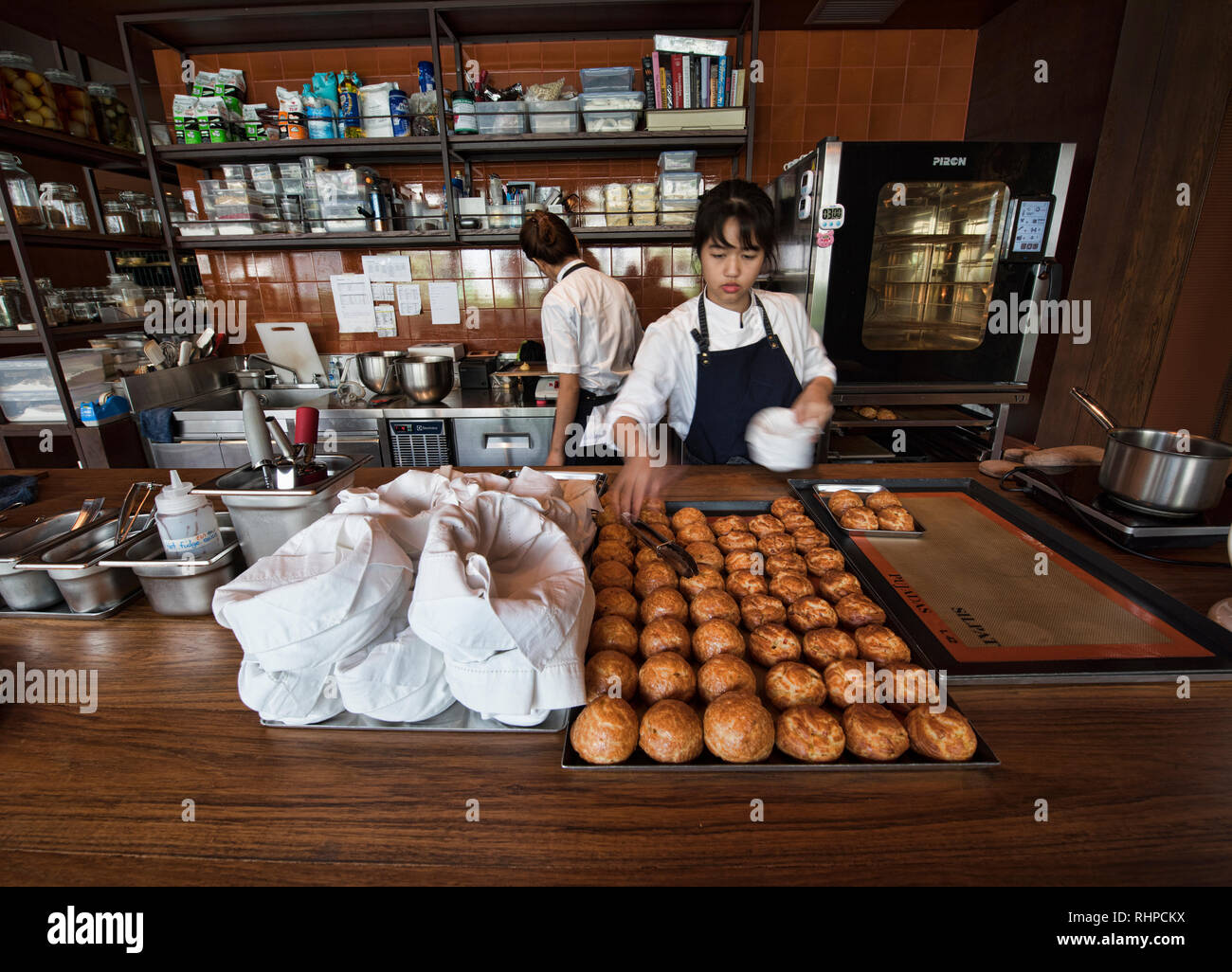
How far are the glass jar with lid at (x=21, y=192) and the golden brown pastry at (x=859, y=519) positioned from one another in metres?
3.97

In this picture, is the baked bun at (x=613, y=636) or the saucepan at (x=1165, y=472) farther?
the saucepan at (x=1165, y=472)

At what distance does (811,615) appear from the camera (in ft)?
3.38

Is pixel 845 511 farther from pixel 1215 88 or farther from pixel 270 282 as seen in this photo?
pixel 270 282

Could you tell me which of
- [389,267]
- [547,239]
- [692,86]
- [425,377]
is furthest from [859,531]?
[389,267]

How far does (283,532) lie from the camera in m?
1.09

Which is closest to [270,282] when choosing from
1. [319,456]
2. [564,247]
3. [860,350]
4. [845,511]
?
[564,247]

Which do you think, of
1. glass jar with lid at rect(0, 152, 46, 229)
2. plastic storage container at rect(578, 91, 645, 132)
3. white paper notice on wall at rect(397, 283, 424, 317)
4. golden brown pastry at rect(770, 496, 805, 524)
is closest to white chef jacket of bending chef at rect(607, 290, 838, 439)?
golden brown pastry at rect(770, 496, 805, 524)

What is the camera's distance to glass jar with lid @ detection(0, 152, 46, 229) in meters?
2.81

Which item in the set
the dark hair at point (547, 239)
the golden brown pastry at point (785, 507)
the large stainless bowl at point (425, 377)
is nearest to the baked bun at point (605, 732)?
the golden brown pastry at point (785, 507)

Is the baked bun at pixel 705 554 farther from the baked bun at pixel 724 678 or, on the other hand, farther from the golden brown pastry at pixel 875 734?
the golden brown pastry at pixel 875 734

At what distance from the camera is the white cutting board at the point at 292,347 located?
3859 mm

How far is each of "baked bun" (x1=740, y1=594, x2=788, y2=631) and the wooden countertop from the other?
0.30m

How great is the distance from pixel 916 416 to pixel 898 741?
272cm

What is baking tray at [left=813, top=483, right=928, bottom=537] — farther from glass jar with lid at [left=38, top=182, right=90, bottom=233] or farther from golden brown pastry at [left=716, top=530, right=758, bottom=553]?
glass jar with lid at [left=38, top=182, right=90, bottom=233]
